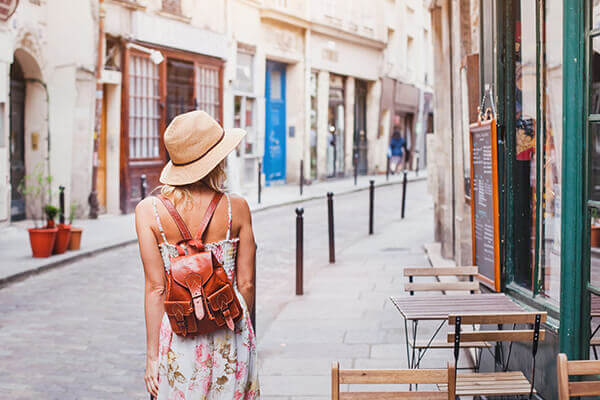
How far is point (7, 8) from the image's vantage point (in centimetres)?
1284

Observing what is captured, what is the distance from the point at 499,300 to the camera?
4914 millimetres

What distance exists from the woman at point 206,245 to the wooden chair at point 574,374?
1.13 meters

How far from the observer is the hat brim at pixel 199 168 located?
10.2ft

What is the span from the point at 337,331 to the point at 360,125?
2456 centimetres

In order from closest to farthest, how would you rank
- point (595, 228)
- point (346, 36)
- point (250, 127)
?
1. point (595, 228)
2. point (250, 127)
3. point (346, 36)

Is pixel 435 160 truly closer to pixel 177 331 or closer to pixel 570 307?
pixel 570 307

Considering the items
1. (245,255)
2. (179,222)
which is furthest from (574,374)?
(179,222)

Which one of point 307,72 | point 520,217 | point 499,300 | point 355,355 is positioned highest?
point 307,72

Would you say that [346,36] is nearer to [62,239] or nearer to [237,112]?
[237,112]

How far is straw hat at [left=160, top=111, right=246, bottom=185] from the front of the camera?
3.12m

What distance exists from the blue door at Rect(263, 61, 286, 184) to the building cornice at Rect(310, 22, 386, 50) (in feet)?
5.90

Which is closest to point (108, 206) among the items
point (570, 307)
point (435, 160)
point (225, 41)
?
point (225, 41)

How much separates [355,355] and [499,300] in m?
1.69

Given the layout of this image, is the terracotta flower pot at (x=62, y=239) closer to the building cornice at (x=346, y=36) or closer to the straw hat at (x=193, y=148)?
the straw hat at (x=193, y=148)
